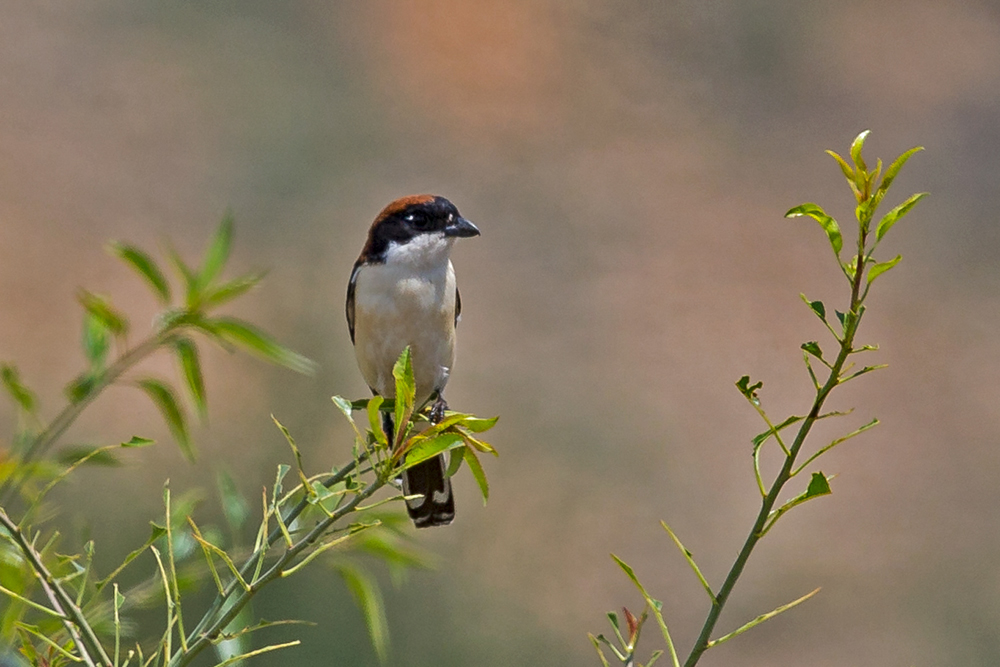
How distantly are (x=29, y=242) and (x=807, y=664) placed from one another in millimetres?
10638

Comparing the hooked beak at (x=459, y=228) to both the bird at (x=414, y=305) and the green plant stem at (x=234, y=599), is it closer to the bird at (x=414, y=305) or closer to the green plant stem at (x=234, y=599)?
the bird at (x=414, y=305)

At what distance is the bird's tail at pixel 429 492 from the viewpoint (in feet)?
11.8

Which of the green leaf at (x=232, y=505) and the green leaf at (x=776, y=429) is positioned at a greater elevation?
the green leaf at (x=232, y=505)

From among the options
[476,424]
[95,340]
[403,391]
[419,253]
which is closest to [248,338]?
[95,340]

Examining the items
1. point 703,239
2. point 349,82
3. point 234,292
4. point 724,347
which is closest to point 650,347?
point 724,347

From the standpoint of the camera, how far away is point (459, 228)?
3.99 m

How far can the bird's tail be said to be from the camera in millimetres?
3582

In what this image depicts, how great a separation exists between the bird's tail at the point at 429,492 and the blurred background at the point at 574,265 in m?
3.67

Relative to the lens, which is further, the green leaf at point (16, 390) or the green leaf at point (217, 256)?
the green leaf at point (217, 256)

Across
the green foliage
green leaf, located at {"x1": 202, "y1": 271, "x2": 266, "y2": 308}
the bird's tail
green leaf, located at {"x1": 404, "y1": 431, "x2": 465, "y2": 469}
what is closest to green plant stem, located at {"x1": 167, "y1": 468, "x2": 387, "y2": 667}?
green leaf, located at {"x1": 404, "y1": 431, "x2": 465, "y2": 469}

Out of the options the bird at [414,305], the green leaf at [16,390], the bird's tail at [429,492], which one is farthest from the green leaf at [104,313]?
the bird at [414,305]

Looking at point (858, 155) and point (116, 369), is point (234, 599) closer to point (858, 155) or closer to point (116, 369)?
point (116, 369)

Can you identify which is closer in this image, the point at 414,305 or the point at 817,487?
the point at 817,487

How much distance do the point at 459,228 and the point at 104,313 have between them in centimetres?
206
